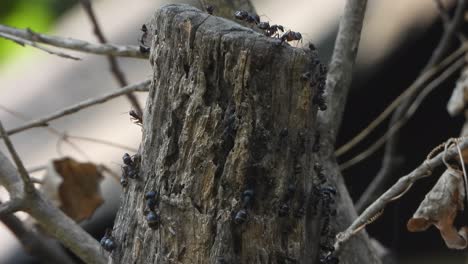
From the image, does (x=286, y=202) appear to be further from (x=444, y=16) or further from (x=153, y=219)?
(x=444, y=16)

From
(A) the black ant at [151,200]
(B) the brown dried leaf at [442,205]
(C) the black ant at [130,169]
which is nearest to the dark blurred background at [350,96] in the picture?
(B) the brown dried leaf at [442,205]

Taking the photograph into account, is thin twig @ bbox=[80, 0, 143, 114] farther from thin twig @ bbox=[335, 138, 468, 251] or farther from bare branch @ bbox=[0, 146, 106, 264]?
thin twig @ bbox=[335, 138, 468, 251]

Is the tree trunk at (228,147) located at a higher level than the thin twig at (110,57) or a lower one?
lower

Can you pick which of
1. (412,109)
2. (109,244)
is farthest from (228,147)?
(412,109)

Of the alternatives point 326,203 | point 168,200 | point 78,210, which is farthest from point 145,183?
point 78,210

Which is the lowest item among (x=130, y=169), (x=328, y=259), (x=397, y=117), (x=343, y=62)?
(x=328, y=259)

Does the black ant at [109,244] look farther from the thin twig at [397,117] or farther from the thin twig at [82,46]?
the thin twig at [397,117]
